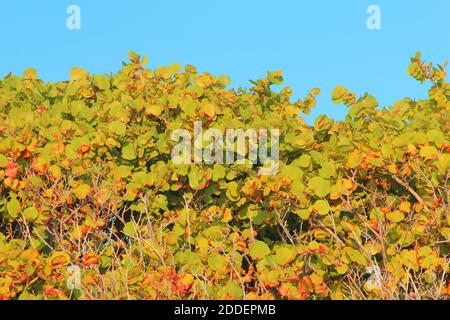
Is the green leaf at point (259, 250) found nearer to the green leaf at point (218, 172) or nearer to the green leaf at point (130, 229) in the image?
the green leaf at point (218, 172)

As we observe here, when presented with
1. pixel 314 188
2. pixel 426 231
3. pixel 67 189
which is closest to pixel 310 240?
pixel 314 188

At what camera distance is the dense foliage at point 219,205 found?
17.3ft

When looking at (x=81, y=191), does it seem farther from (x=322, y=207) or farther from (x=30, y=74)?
(x=322, y=207)

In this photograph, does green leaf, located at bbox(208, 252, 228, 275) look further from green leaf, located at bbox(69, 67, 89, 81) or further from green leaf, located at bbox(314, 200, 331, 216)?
green leaf, located at bbox(69, 67, 89, 81)

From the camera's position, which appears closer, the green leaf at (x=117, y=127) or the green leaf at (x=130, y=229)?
the green leaf at (x=130, y=229)

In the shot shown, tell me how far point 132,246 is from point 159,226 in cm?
28

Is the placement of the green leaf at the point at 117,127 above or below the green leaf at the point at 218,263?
above

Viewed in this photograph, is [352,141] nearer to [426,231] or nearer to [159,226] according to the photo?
[426,231]

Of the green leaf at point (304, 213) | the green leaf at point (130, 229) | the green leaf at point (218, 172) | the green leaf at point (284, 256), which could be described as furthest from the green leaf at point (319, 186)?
the green leaf at point (130, 229)

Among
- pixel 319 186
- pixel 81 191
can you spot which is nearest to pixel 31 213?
pixel 81 191

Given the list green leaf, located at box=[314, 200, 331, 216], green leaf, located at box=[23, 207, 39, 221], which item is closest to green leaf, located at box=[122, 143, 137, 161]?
green leaf, located at box=[23, 207, 39, 221]

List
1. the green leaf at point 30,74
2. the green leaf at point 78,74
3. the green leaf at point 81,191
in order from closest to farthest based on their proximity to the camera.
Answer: the green leaf at point 81,191
the green leaf at point 78,74
the green leaf at point 30,74

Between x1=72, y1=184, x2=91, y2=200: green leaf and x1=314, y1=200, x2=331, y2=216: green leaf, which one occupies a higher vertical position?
x1=72, y1=184, x2=91, y2=200: green leaf

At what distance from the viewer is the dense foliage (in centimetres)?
527
